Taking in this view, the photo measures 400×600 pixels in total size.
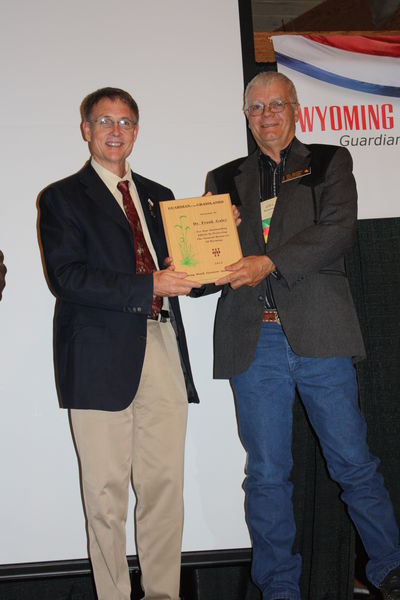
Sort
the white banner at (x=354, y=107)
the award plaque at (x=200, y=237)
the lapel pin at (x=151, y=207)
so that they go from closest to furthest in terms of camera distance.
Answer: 1. the award plaque at (x=200, y=237)
2. the lapel pin at (x=151, y=207)
3. the white banner at (x=354, y=107)

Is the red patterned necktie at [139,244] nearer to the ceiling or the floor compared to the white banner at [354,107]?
nearer to the floor

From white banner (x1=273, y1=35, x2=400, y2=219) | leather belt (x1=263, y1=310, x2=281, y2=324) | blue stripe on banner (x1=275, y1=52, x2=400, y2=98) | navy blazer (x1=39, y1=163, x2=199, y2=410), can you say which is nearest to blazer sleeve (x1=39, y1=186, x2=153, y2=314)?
navy blazer (x1=39, y1=163, x2=199, y2=410)

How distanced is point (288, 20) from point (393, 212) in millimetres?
3399

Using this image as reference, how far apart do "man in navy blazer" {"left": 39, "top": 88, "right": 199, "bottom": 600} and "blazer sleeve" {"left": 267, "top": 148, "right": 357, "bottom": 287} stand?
35cm

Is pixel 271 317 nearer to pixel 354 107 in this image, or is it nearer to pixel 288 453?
pixel 288 453

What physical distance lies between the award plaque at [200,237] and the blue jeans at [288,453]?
0.29 m

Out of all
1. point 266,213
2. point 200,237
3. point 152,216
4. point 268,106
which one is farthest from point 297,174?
point 152,216

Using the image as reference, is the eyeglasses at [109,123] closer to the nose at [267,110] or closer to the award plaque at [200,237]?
the award plaque at [200,237]

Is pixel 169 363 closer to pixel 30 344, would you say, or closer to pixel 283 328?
pixel 283 328

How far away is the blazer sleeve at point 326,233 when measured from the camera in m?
1.98

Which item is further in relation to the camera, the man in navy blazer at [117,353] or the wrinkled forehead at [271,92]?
the wrinkled forehead at [271,92]

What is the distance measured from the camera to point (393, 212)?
270cm

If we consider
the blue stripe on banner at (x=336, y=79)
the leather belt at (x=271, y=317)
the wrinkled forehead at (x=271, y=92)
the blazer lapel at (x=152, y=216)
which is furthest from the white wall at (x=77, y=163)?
the leather belt at (x=271, y=317)

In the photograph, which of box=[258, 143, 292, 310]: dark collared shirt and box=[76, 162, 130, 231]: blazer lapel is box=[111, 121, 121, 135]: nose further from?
box=[258, 143, 292, 310]: dark collared shirt
